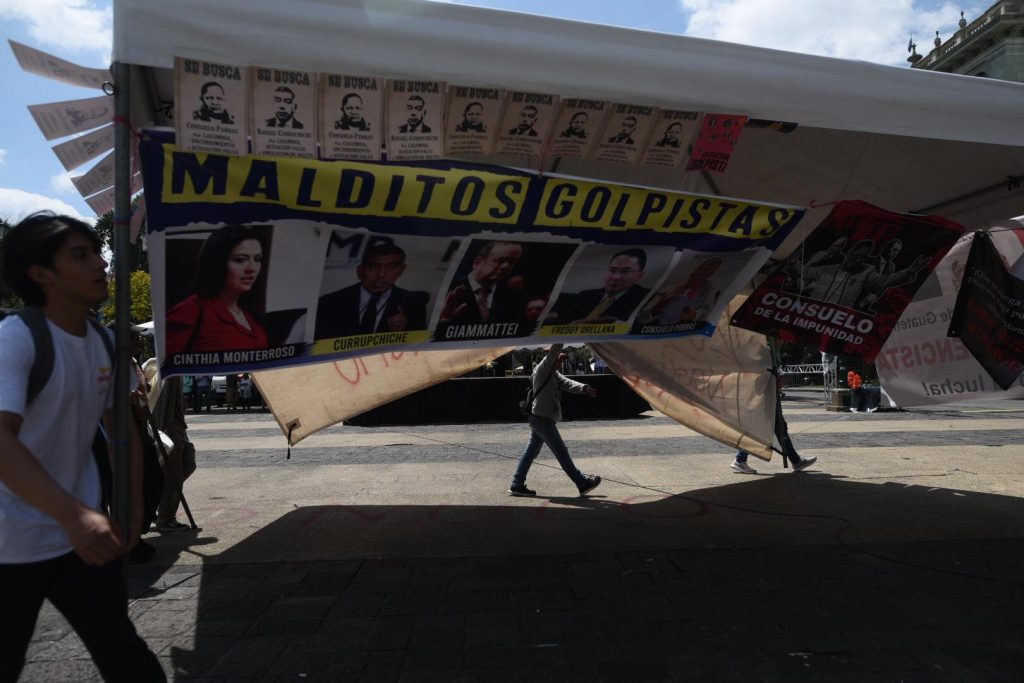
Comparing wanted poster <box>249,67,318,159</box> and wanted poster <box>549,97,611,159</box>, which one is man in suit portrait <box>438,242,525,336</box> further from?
wanted poster <box>249,67,318,159</box>

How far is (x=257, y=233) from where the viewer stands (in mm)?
3385

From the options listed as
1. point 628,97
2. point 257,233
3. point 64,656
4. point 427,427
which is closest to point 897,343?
point 628,97

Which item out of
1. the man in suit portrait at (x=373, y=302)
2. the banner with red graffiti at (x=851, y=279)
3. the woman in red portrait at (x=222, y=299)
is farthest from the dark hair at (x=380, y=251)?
the banner with red graffiti at (x=851, y=279)

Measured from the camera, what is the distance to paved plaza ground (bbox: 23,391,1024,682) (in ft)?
10.2

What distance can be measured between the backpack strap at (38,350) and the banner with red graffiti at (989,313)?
246 inches

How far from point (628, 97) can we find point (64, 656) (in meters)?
3.92

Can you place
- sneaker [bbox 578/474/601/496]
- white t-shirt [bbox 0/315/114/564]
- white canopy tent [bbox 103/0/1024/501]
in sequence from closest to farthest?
white t-shirt [bbox 0/315/114/564] → white canopy tent [bbox 103/0/1024/501] → sneaker [bbox 578/474/601/496]

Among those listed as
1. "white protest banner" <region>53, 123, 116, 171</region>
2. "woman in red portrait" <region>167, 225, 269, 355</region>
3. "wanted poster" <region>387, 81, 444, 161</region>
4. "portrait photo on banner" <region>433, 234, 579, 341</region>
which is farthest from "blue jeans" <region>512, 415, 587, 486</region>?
"white protest banner" <region>53, 123, 116, 171</region>

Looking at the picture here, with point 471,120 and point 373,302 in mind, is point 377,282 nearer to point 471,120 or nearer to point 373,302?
point 373,302

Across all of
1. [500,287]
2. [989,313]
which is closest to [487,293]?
[500,287]

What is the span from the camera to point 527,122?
3498mm

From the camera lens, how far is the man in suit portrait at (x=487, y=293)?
3.98 meters

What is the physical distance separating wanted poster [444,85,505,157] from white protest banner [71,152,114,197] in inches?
66.9

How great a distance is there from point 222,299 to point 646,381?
14.2 ft
